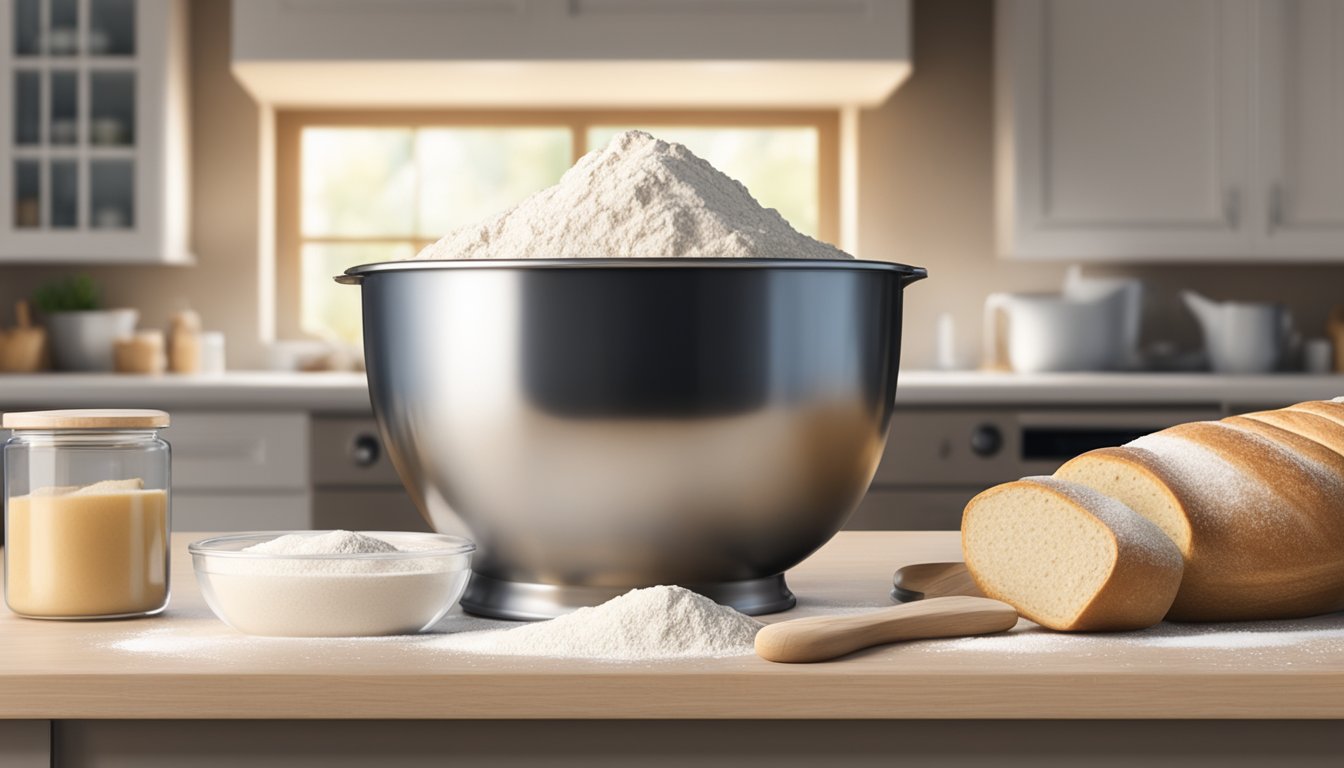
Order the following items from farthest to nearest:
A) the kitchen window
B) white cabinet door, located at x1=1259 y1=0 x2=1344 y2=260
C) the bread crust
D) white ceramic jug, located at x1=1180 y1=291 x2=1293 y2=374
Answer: the kitchen window < white ceramic jug, located at x1=1180 y1=291 x2=1293 y2=374 < white cabinet door, located at x1=1259 y1=0 x2=1344 y2=260 < the bread crust

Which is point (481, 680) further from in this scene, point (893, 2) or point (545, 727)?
point (893, 2)

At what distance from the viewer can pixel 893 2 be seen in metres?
2.93

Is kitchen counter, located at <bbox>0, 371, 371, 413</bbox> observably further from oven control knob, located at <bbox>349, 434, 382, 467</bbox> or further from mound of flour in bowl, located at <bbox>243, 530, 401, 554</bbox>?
mound of flour in bowl, located at <bbox>243, 530, 401, 554</bbox>

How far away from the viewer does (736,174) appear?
11.6 ft

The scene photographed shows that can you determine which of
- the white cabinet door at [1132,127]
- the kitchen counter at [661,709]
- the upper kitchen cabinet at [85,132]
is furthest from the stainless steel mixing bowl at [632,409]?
the upper kitchen cabinet at [85,132]

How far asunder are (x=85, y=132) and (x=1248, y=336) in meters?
2.73

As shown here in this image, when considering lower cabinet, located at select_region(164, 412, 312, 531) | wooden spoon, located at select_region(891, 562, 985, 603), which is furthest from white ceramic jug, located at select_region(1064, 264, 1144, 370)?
wooden spoon, located at select_region(891, 562, 985, 603)

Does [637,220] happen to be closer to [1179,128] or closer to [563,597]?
[563,597]

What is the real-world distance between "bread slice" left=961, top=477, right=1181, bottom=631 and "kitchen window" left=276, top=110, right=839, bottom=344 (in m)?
2.87

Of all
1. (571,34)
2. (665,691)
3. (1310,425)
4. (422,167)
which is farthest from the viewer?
(422,167)

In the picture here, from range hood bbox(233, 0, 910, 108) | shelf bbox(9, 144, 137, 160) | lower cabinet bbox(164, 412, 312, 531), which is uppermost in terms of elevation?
range hood bbox(233, 0, 910, 108)

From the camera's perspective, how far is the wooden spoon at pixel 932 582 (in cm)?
78

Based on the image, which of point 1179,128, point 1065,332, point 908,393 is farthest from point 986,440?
point 1179,128

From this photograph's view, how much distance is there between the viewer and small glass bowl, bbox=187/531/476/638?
65 cm
